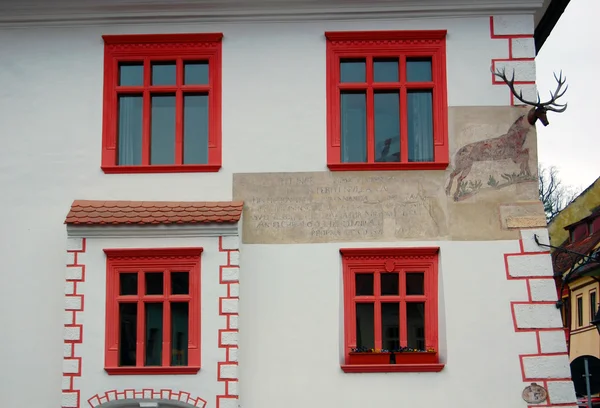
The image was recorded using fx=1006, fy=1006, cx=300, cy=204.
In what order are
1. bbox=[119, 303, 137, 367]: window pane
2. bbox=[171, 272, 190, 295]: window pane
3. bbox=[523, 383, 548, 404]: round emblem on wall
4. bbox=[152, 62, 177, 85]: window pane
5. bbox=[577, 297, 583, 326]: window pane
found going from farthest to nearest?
bbox=[577, 297, 583, 326]: window pane, bbox=[152, 62, 177, 85]: window pane, bbox=[171, 272, 190, 295]: window pane, bbox=[119, 303, 137, 367]: window pane, bbox=[523, 383, 548, 404]: round emblem on wall

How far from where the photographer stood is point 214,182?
1714cm

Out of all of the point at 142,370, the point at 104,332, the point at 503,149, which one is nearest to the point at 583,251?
the point at 503,149

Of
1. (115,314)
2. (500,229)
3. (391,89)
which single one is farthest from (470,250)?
(115,314)

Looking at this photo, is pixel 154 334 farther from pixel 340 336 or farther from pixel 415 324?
pixel 415 324

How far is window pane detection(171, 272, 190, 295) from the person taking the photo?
16578 mm

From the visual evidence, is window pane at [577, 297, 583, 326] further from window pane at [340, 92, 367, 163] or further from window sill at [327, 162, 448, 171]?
window pane at [340, 92, 367, 163]

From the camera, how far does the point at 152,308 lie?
1662cm

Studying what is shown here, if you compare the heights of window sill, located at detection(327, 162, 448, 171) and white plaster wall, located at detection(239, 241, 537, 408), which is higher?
window sill, located at detection(327, 162, 448, 171)

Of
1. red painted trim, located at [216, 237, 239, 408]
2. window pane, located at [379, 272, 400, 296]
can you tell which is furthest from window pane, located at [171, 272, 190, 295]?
window pane, located at [379, 272, 400, 296]

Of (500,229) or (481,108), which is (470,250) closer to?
(500,229)

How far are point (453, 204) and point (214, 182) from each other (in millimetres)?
4065

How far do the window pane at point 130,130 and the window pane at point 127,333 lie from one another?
2.58 m

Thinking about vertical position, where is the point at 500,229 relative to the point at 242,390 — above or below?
above

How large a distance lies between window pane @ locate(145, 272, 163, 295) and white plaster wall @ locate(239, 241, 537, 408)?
1.37 metres
